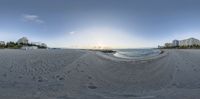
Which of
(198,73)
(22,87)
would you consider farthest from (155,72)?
(22,87)

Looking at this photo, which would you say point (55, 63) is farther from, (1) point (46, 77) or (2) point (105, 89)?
(2) point (105, 89)

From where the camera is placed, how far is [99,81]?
38.6 feet

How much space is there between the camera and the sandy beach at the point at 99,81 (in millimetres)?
9836

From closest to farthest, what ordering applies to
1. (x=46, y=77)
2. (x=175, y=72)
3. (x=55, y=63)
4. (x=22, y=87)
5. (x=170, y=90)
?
1. (x=170, y=90)
2. (x=22, y=87)
3. (x=46, y=77)
4. (x=175, y=72)
5. (x=55, y=63)

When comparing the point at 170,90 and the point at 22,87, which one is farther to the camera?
the point at 22,87

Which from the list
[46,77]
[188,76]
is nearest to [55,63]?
[46,77]

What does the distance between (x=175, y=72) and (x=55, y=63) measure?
6.56 m

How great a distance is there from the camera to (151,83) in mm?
11422

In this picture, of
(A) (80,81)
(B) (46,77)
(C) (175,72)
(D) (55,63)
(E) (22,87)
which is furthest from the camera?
(D) (55,63)

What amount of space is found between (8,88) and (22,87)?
19.8 inches

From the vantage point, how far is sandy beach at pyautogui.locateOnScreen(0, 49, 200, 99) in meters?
9.84

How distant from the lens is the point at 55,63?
1673 centimetres

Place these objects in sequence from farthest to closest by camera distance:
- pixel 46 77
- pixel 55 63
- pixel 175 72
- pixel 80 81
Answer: pixel 55 63 < pixel 175 72 < pixel 46 77 < pixel 80 81

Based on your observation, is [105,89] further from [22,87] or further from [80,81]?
[22,87]
